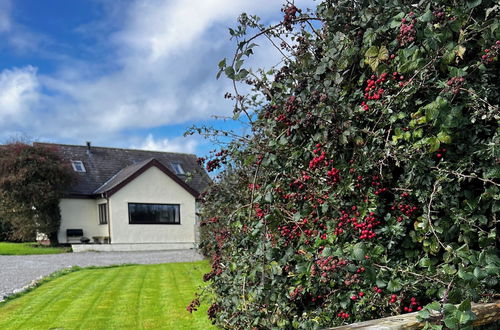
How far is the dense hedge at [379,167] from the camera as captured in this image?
1.80 m

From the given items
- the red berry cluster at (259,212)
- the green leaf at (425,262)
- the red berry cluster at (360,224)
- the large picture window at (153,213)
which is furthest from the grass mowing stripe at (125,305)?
the large picture window at (153,213)

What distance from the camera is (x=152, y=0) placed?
4.48 meters

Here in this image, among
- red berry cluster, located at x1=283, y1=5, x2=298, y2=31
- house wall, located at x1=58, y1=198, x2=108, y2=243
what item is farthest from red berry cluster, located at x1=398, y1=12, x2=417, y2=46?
house wall, located at x1=58, y1=198, x2=108, y2=243

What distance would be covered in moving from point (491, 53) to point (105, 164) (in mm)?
23021

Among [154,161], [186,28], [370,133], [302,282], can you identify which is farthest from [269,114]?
[154,161]

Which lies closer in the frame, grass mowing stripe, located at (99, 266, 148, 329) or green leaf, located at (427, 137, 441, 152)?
green leaf, located at (427, 137, 441, 152)

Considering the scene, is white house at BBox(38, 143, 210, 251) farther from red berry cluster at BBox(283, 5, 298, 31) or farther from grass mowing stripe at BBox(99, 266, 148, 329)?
red berry cluster at BBox(283, 5, 298, 31)

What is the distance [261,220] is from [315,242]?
1.03ft

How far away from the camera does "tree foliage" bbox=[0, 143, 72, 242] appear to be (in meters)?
18.0

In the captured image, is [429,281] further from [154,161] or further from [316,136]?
[154,161]

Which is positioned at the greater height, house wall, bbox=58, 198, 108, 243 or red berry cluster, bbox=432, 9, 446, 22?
red berry cluster, bbox=432, 9, 446, 22

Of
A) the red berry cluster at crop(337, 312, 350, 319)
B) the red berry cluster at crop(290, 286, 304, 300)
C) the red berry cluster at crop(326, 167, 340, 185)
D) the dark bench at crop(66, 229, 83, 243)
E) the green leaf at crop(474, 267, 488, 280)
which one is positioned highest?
the red berry cluster at crop(326, 167, 340, 185)

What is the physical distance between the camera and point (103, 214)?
20453 mm

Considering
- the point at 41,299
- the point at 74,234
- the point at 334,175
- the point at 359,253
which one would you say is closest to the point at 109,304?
the point at 41,299
